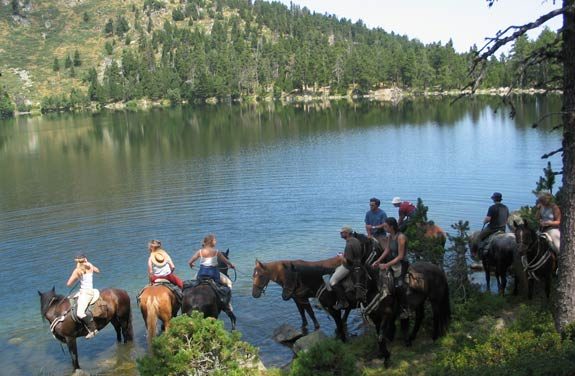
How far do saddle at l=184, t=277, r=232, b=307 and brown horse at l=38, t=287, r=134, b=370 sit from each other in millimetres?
2040

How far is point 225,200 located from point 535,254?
2305 centimetres

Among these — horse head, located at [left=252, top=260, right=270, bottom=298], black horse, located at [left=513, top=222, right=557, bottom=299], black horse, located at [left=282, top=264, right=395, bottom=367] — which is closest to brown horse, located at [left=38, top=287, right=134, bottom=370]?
horse head, located at [left=252, top=260, right=270, bottom=298]

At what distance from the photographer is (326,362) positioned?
8.66 meters

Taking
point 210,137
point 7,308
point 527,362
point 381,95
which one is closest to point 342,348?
point 527,362

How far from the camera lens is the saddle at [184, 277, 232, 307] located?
16203 mm

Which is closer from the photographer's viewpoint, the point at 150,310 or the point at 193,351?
the point at 193,351

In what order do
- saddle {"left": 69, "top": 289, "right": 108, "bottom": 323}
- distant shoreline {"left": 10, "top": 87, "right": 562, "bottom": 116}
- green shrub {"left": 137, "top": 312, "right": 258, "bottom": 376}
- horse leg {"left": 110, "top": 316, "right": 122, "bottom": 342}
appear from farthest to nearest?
distant shoreline {"left": 10, "top": 87, "right": 562, "bottom": 116} → horse leg {"left": 110, "top": 316, "right": 122, "bottom": 342} → saddle {"left": 69, "top": 289, "right": 108, "bottom": 323} → green shrub {"left": 137, "top": 312, "right": 258, "bottom": 376}

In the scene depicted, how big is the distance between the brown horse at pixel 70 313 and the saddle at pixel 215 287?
6.69ft

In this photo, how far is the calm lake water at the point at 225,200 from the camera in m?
18.7

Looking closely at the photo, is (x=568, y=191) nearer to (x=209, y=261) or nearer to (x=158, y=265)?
(x=209, y=261)

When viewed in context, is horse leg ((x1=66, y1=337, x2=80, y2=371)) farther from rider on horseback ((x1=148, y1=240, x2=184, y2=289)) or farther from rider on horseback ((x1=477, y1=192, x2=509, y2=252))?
rider on horseback ((x1=477, y1=192, x2=509, y2=252))

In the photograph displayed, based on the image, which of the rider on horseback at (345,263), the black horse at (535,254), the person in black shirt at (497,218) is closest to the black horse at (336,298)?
the rider on horseback at (345,263)

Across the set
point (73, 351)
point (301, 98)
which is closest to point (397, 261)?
point (73, 351)

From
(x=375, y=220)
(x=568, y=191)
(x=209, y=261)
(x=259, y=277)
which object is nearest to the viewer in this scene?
A: (x=568, y=191)
